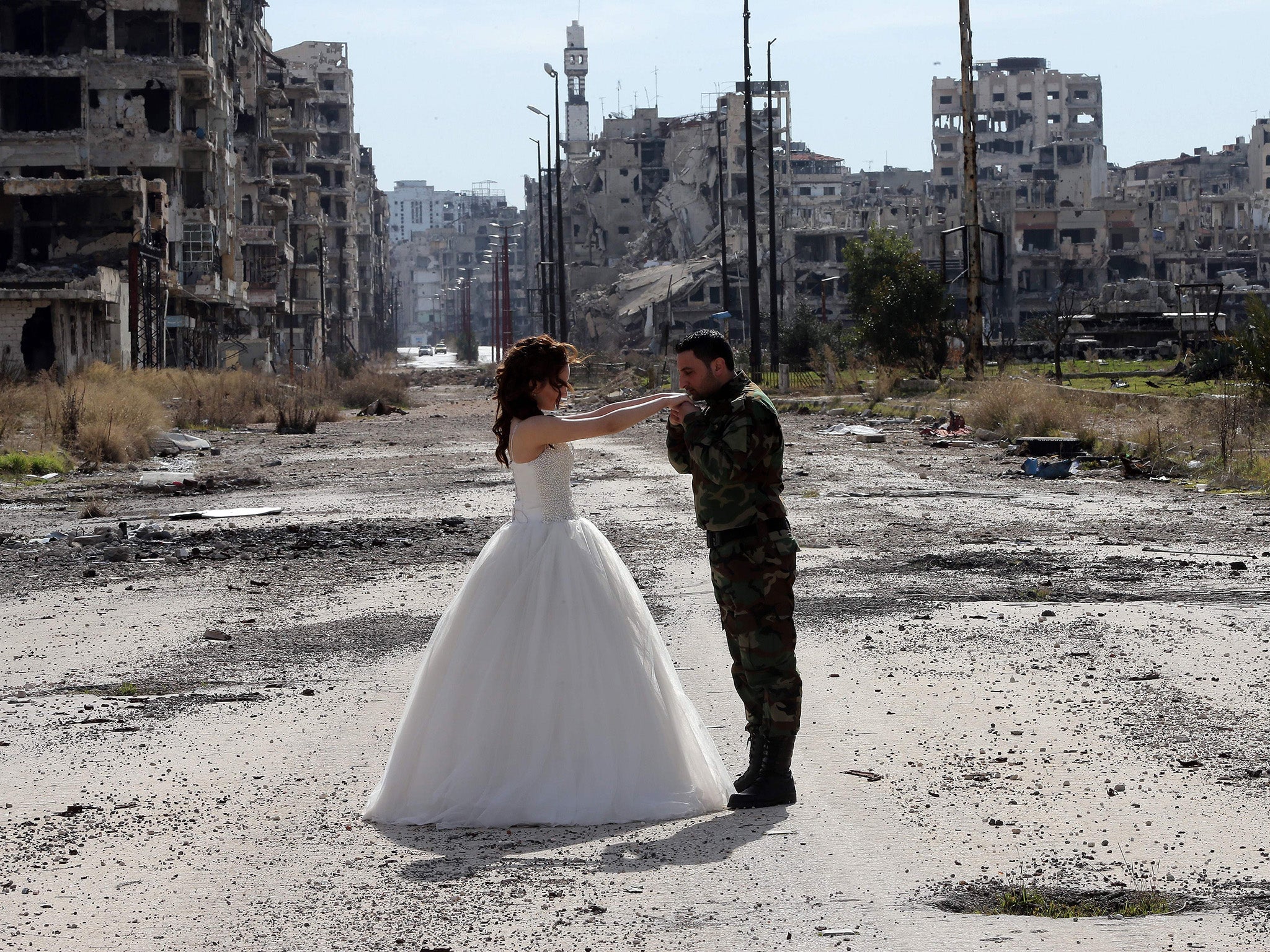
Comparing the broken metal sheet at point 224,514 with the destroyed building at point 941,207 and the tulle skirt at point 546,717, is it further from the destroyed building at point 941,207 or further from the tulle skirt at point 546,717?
the destroyed building at point 941,207

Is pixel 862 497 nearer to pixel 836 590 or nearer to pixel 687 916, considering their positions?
pixel 836 590

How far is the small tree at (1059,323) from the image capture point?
4100 cm

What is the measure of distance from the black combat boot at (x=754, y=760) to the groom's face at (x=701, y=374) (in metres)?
1.28

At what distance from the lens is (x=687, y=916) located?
4.26 m

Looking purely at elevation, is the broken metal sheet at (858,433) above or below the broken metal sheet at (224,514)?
above

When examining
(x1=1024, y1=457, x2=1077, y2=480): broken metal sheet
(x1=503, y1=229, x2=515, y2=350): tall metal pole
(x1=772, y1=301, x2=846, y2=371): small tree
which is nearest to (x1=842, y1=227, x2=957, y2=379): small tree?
(x1=772, y1=301, x2=846, y2=371): small tree

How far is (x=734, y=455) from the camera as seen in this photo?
530 centimetres

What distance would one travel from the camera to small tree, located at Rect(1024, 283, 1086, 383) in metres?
41.0

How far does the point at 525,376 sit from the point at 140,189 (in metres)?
49.4

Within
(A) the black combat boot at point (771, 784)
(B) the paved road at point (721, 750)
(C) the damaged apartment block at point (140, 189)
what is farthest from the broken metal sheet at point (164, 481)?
(C) the damaged apartment block at point (140, 189)

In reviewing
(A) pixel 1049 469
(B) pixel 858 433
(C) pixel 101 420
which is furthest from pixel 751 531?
(B) pixel 858 433

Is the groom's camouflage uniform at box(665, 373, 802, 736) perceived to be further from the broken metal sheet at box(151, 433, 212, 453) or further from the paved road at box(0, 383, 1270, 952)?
the broken metal sheet at box(151, 433, 212, 453)

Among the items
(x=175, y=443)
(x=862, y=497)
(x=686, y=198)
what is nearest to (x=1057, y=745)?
(x=862, y=497)

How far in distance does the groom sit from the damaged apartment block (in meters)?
38.1
